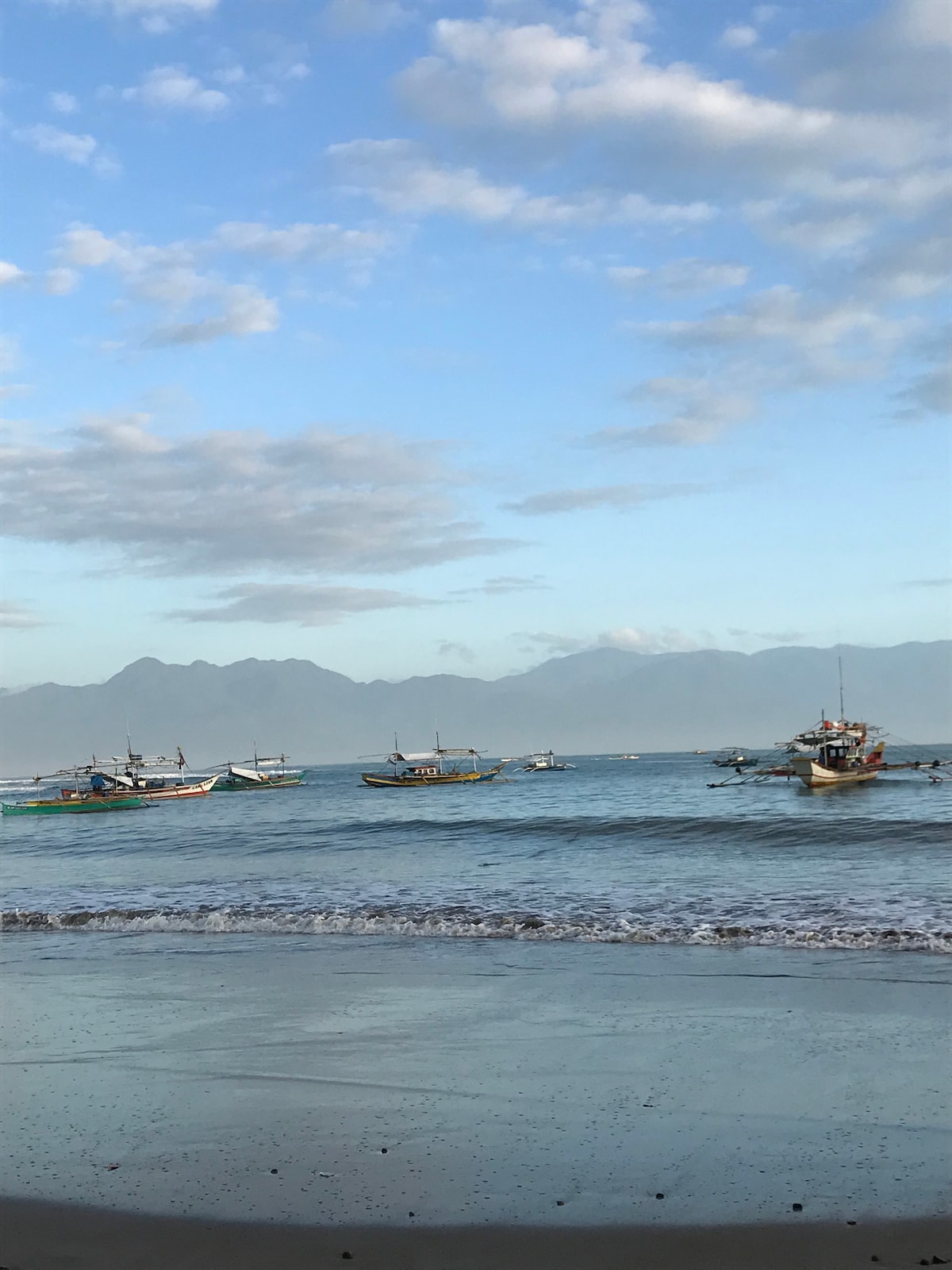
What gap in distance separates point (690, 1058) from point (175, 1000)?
243 inches

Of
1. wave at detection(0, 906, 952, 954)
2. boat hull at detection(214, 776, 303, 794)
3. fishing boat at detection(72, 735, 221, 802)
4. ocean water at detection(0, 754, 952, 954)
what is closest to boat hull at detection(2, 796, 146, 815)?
fishing boat at detection(72, 735, 221, 802)

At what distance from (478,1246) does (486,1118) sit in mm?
1982

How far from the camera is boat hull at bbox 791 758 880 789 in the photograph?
6169 centimetres

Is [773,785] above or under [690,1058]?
under

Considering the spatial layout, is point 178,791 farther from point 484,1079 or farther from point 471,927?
point 484,1079

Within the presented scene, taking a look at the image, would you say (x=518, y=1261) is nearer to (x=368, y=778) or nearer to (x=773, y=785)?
(x=773, y=785)

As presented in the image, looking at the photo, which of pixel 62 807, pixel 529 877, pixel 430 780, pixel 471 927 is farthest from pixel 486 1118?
pixel 430 780

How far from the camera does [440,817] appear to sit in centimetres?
5288

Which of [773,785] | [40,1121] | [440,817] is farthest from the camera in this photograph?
[773,785]

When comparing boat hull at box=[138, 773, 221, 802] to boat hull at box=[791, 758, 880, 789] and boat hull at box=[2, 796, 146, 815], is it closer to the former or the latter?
boat hull at box=[2, 796, 146, 815]

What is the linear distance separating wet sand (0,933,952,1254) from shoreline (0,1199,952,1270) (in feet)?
0.05

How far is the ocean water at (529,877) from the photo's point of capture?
Answer: 16.6 m

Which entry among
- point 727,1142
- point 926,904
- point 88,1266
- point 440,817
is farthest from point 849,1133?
point 440,817

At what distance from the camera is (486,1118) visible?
25.1 feet
